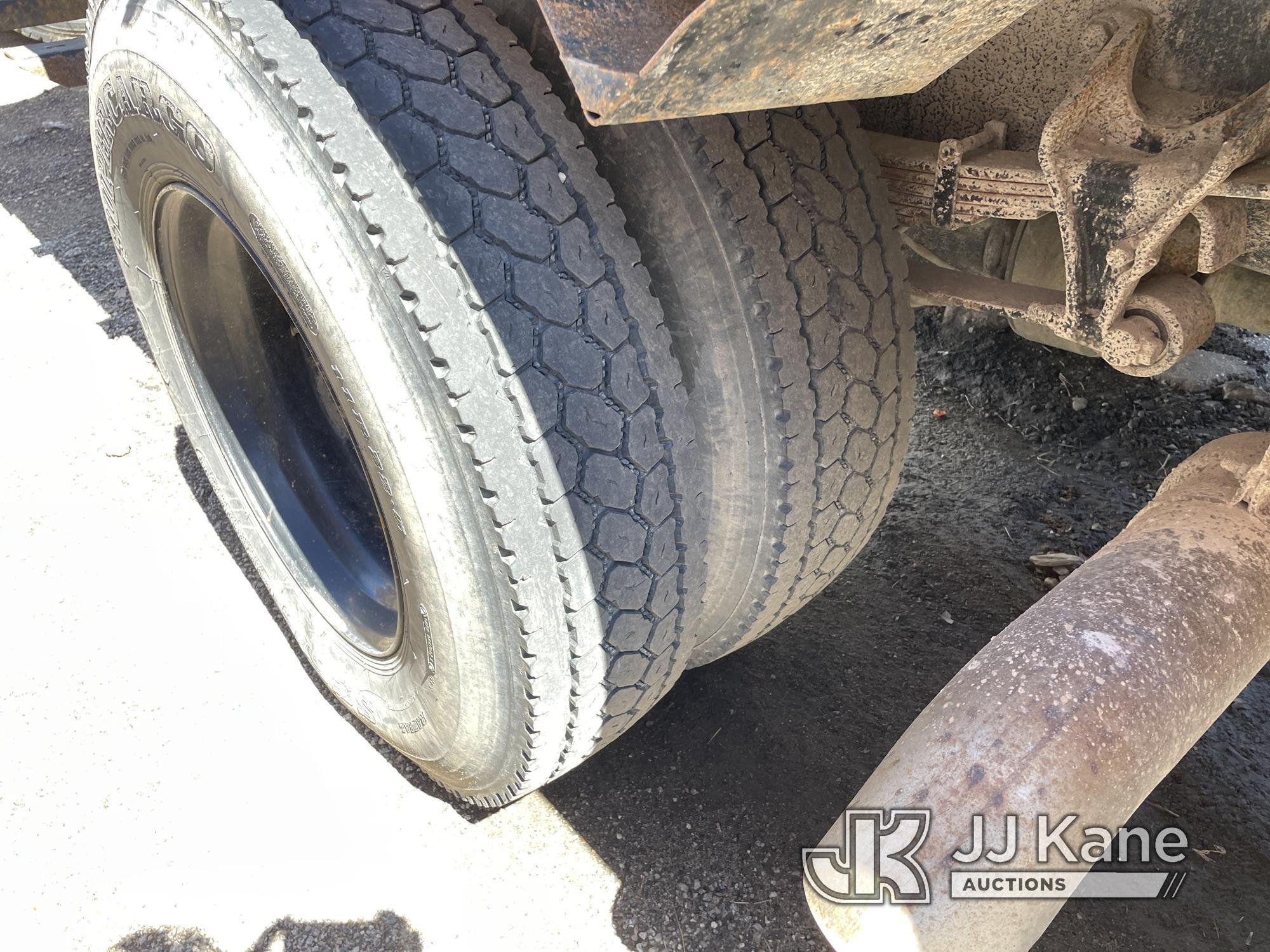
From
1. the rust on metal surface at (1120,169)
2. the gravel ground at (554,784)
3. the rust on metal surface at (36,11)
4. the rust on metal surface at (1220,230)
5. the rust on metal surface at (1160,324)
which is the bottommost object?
the gravel ground at (554,784)

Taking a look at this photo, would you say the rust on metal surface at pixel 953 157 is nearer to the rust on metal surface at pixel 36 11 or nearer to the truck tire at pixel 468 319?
the truck tire at pixel 468 319

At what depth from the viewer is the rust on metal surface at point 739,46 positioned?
769 millimetres

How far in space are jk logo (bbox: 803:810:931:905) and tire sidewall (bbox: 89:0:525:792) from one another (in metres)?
0.57

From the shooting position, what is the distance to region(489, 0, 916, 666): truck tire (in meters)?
1.42

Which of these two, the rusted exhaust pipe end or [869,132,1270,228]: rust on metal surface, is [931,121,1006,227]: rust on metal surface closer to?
[869,132,1270,228]: rust on metal surface

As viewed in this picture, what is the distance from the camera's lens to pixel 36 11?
122 inches

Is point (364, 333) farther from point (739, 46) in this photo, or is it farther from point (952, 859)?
point (952, 859)

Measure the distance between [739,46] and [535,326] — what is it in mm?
579

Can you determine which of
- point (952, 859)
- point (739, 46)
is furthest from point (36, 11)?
point (952, 859)

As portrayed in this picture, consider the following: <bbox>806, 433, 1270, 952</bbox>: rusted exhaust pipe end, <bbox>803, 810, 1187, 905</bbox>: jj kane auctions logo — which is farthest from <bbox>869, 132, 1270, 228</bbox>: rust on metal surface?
<bbox>803, 810, 1187, 905</bbox>: jj kane auctions logo

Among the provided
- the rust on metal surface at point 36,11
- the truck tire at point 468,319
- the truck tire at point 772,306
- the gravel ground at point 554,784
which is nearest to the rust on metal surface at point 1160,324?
the truck tire at point 772,306

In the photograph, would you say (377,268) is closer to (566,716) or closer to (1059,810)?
(566,716)

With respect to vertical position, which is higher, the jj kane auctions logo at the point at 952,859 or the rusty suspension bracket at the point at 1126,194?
the rusty suspension bracket at the point at 1126,194

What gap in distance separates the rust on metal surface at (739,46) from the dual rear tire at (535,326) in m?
0.47
